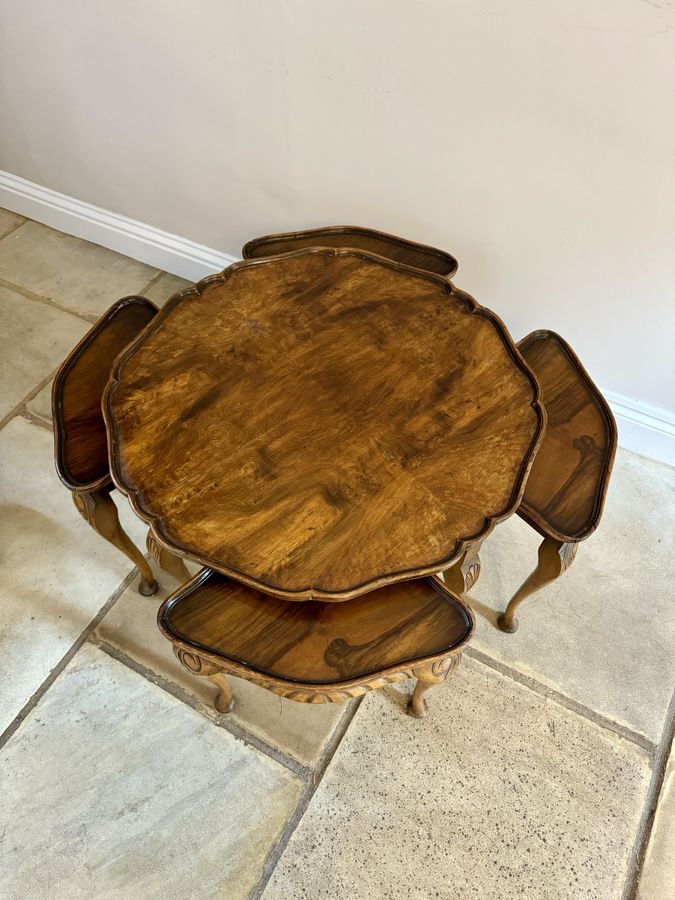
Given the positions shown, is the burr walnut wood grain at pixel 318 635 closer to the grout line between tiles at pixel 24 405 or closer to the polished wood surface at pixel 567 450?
the polished wood surface at pixel 567 450

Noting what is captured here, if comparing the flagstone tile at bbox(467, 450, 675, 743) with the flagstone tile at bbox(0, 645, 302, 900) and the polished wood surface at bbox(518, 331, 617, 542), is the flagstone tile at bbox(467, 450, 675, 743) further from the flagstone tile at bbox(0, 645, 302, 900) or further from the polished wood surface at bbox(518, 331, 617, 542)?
the flagstone tile at bbox(0, 645, 302, 900)

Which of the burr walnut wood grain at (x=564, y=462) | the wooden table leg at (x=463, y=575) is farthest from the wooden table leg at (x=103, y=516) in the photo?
the burr walnut wood grain at (x=564, y=462)

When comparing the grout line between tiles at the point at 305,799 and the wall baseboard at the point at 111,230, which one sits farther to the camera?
the wall baseboard at the point at 111,230

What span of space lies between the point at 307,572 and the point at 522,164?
1.12m

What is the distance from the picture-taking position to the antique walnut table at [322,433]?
1066 mm

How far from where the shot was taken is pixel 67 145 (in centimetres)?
230

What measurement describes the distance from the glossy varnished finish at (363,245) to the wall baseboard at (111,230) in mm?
655

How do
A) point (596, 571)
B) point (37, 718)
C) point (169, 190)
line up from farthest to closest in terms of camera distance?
point (169, 190)
point (596, 571)
point (37, 718)

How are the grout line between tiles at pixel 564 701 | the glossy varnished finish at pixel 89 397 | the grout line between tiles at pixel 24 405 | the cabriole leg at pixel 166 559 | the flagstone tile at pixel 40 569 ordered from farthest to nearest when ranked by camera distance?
the grout line between tiles at pixel 24 405
the flagstone tile at pixel 40 569
the grout line between tiles at pixel 564 701
the cabriole leg at pixel 166 559
the glossy varnished finish at pixel 89 397

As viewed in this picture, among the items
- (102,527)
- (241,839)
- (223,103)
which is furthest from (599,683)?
(223,103)

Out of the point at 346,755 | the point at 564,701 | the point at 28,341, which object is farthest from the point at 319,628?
the point at 28,341

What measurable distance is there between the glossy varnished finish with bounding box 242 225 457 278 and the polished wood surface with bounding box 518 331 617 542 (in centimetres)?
31

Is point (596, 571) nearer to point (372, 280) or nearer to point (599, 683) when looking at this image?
point (599, 683)

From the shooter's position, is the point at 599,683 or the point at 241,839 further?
the point at 599,683
